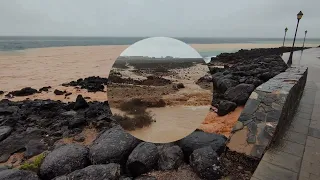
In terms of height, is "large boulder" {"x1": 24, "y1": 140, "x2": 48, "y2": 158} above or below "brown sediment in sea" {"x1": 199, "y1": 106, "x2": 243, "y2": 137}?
below

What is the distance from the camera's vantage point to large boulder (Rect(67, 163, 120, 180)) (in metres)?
3.34

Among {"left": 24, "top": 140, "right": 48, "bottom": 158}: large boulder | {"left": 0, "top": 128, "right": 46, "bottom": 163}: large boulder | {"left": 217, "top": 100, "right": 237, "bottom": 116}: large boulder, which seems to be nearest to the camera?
{"left": 24, "top": 140, "right": 48, "bottom": 158}: large boulder

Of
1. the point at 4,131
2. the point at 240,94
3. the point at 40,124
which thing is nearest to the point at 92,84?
the point at 40,124

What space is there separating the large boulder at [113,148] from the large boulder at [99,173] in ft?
1.14

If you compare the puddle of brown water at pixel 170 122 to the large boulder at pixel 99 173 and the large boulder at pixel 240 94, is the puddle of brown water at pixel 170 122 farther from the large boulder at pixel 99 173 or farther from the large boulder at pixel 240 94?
the large boulder at pixel 240 94

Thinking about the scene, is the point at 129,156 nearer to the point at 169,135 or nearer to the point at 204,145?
the point at 169,135

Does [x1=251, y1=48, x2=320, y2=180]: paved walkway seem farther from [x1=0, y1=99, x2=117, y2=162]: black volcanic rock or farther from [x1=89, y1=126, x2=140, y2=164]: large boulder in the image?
[x1=0, y1=99, x2=117, y2=162]: black volcanic rock

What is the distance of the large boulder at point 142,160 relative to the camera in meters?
3.68

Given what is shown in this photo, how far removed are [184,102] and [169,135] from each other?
54 centimetres

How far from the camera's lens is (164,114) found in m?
2.81

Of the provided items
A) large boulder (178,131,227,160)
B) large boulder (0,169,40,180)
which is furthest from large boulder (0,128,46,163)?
large boulder (178,131,227,160)

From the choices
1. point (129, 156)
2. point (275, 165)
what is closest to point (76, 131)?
point (129, 156)
